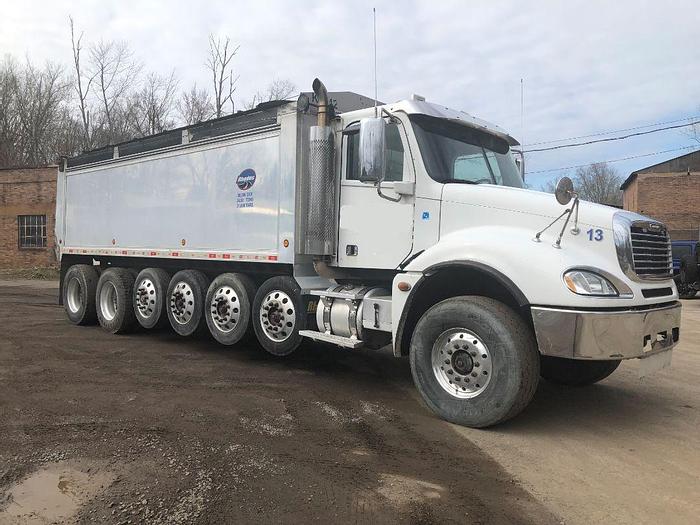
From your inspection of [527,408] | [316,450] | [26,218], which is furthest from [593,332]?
[26,218]

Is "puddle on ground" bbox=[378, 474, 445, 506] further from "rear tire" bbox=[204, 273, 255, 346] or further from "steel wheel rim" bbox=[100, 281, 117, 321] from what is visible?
"steel wheel rim" bbox=[100, 281, 117, 321]

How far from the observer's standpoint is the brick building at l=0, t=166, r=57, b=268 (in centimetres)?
2523

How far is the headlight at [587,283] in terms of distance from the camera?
13.9 ft

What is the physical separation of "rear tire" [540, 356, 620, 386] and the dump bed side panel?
10.5 feet

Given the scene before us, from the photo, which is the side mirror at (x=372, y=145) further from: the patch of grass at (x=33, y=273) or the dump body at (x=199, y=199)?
the patch of grass at (x=33, y=273)

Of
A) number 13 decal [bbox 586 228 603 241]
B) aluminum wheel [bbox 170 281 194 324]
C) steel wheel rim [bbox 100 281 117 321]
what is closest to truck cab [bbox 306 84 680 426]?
number 13 decal [bbox 586 228 603 241]

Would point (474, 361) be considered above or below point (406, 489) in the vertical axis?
above

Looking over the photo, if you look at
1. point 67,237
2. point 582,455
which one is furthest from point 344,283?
point 67,237

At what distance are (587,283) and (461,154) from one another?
2.18 metres

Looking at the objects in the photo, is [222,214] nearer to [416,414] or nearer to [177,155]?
[177,155]

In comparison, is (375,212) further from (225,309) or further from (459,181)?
(225,309)

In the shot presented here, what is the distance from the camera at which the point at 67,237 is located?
1064 centimetres

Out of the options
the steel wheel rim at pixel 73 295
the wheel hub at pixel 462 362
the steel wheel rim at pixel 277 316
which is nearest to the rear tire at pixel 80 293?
the steel wheel rim at pixel 73 295

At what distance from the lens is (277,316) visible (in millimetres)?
6680
